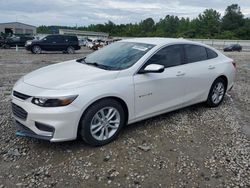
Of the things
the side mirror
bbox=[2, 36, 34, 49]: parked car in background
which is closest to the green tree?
bbox=[2, 36, 34, 49]: parked car in background

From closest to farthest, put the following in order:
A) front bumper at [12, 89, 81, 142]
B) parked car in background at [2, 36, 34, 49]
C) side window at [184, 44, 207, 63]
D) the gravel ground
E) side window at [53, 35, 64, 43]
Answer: the gravel ground, front bumper at [12, 89, 81, 142], side window at [184, 44, 207, 63], side window at [53, 35, 64, 43], parked car in background at [2, 36, 34, 49]

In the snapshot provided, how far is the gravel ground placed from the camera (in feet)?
11.2

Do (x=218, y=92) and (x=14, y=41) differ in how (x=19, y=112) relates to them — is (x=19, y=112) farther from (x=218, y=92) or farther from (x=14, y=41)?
(x=14, y=41)

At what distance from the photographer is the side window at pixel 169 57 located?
481 centimetres

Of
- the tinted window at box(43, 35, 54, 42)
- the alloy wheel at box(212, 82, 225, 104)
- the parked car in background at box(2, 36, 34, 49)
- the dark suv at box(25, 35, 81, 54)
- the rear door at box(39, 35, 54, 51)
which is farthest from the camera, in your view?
the parked car in background at box(2, 36, 34, 49)

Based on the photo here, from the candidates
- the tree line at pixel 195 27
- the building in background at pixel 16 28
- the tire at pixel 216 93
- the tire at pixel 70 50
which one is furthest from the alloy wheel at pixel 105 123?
the tree line at pixel 195 27

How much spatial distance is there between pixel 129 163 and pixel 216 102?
327cm

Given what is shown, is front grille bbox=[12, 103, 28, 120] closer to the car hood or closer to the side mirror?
the car hood

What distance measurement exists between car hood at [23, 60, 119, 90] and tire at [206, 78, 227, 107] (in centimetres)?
268

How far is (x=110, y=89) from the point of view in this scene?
4047 millimetres

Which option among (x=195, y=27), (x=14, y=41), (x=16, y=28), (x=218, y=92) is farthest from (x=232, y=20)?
(x=218, y=92)

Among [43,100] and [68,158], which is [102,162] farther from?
[43,100]

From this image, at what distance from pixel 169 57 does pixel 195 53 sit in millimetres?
Answer: 866

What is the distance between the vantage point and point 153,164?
12.3ft
